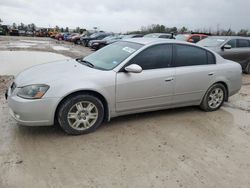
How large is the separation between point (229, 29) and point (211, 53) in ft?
92.5

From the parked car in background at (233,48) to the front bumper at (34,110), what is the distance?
25.3 feet

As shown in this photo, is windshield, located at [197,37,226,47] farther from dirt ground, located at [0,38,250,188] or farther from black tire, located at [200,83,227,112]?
dirt ground, located at [0,38,250,188]

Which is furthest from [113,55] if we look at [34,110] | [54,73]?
[34,110]

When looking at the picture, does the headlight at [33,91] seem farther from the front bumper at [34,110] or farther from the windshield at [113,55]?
the windshield at [113,55]

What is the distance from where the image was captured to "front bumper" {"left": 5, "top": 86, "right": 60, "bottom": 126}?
3.67 m

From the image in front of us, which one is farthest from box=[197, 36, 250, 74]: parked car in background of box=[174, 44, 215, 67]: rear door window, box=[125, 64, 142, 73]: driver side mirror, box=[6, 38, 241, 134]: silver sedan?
box=[125, 64, 142, 73]: driver side mirror

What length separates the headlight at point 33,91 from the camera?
12.2 feet

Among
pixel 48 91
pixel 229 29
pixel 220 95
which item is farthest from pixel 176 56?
pixel 229 29

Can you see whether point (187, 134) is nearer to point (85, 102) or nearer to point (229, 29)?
point (85, 102)

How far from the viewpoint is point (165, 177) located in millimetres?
3100

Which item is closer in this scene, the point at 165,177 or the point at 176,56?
the point at 165,177

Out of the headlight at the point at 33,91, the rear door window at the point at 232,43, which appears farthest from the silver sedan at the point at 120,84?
the rear door window at the point at 232,43

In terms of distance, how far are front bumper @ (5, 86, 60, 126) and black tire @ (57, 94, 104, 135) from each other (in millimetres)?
128

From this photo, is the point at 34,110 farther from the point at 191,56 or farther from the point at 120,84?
the point at 191,56
